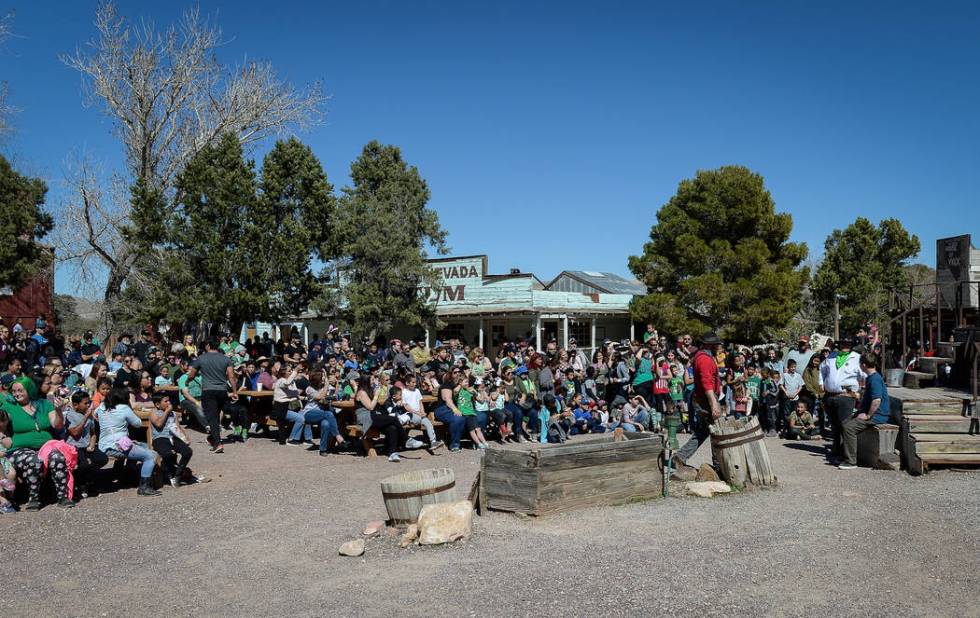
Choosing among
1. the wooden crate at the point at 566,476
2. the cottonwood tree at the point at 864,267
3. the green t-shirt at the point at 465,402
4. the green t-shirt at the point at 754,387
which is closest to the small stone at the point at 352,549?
the wooden crate at the point at 566,476

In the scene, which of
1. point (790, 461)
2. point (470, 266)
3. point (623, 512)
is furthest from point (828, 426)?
point (470, 266)

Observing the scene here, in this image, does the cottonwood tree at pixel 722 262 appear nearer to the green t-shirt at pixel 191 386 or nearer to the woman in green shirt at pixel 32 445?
the green t-shirt at pixel 191 386

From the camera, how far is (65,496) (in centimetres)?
812

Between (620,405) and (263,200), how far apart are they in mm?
12783

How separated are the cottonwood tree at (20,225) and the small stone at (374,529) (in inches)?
890

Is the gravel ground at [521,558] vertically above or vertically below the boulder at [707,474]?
below

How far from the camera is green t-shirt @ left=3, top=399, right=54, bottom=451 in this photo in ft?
25.9

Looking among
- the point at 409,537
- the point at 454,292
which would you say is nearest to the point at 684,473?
the point at 409,537

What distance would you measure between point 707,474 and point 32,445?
7.16 meters

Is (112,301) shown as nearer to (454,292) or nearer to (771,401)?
(454,292)

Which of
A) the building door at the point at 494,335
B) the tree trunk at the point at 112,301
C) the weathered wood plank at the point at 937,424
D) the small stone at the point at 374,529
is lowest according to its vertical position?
the small stone at the point at 374,529

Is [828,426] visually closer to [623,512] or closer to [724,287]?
[623,512]

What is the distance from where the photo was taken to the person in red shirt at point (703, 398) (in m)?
8.69

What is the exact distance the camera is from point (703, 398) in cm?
880
